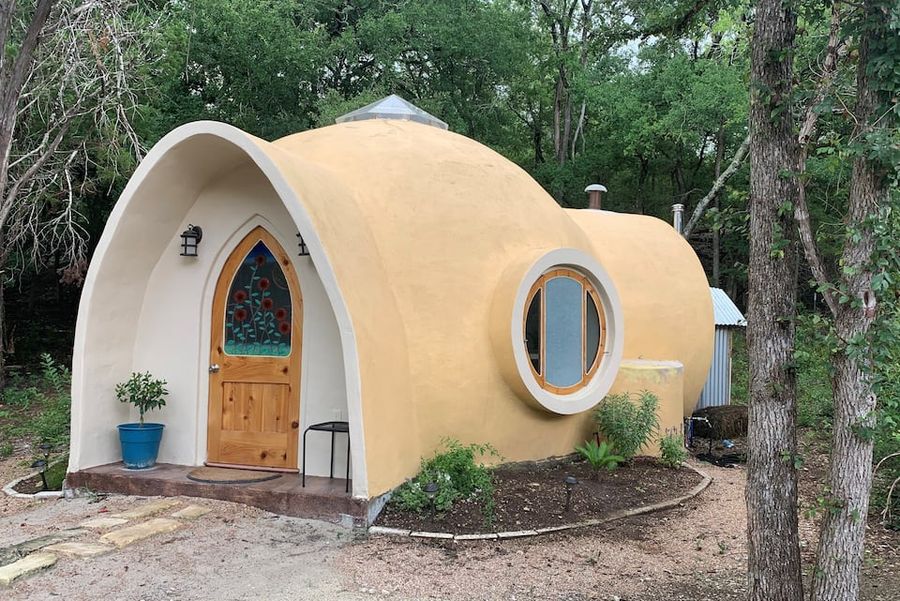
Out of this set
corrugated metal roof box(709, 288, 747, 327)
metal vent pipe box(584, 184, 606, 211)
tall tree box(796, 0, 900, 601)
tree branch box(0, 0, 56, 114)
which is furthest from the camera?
corrugated metal roof box(709, 288, 747, 327)

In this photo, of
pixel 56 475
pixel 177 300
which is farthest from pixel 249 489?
pixel 56 475

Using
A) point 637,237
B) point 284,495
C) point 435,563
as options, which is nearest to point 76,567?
point 284,495

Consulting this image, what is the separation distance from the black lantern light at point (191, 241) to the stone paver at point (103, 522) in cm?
233

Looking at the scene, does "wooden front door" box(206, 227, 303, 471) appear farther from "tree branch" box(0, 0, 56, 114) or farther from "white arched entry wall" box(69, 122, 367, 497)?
"tree branch" box(0, 0, 56, 114)

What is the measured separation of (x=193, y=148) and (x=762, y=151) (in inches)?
170

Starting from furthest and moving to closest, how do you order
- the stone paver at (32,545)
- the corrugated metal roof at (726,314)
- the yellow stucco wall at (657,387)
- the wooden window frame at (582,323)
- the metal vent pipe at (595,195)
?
the corrugated metal roof at (726,314) → the metal vent pipe at (595,195) → the yellow stucco wall at (657,387) → the wooden window frame at (582,323) → the stone paver at (32,545)

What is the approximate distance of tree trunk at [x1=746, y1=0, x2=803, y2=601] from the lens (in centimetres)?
339

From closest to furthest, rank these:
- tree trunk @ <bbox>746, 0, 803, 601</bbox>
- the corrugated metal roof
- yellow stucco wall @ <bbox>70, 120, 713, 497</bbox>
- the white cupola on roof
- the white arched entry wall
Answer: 1. tree trunk @ <bbox>746, 0, 803, 601</bbox>
2. yellow stucco wall @ <bbox>70, 120, 713, 497</bbox>
3. the white arched entry wall
4. the white cupola on roof
5. the corrugated metal roof

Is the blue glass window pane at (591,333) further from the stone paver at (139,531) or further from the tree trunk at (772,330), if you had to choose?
the stone paver at (139,531)

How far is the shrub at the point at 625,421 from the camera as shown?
7078mm

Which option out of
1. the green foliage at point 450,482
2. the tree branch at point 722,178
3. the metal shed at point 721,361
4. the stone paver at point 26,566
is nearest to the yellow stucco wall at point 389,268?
the green foliage at point 450,482

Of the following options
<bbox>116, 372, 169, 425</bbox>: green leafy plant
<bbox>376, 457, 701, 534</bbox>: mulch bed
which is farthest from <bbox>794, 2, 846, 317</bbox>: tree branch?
<bbox>116, 372, 169, 425</bbox>: green leafy plant

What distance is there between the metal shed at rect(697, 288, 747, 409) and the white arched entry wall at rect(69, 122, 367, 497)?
6985mm

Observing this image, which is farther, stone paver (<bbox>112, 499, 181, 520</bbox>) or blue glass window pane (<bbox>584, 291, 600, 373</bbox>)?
blue glass window pane (<bbox>584, 291, 600, 373</bbox>)
